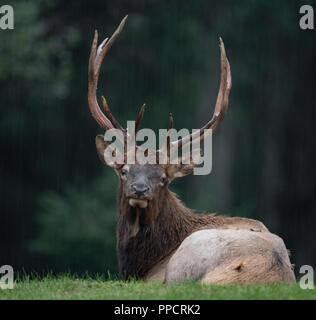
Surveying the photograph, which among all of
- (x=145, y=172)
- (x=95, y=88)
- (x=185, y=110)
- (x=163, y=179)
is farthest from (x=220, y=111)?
(x=185, y=110)

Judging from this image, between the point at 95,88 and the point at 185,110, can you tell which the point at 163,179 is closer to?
the point at 95,88

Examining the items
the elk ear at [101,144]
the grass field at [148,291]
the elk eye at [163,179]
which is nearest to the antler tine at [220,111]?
the elk eye at [163,179]

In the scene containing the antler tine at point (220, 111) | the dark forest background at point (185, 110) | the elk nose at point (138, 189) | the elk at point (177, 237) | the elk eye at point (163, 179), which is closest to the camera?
the elk at point (177, 237)

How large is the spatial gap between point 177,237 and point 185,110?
14.8 meters

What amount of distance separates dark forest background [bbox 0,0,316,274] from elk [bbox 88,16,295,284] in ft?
34.1

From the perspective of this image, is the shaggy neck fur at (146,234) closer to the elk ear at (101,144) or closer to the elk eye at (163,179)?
the elk eye at (163,179)

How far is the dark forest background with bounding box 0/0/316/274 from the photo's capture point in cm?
2170

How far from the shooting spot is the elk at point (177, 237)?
8.16 metres

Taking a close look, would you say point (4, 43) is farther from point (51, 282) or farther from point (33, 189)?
point (51, 282)

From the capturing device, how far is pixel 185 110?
24547 millimetres

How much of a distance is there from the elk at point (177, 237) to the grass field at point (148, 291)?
0.31 m
